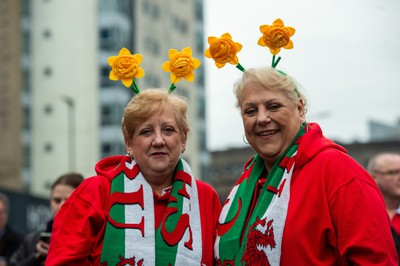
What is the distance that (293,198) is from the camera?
4297mm

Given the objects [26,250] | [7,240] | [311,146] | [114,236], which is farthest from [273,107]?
[7,240]

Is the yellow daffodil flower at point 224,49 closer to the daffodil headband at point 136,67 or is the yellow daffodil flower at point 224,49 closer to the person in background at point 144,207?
the daffodil headband at point 136,67

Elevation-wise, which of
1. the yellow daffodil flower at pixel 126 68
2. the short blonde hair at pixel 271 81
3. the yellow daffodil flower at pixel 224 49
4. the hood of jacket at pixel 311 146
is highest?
the yellow daffodil flower at pixel 224 49

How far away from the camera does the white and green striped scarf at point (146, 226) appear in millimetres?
4574

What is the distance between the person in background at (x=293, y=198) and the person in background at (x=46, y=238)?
1.87 meters

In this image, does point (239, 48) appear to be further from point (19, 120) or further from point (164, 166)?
point (19, 120)

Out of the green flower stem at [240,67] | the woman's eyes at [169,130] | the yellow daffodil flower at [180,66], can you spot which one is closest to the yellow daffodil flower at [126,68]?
the yellow daffodil flower at [180,66]

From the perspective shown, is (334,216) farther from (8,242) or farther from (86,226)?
(8,242)

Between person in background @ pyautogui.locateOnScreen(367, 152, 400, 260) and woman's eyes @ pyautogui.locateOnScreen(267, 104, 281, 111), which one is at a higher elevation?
woman's eyes @ pyautogui.locateOnScreen(267, 104, 281, 111)

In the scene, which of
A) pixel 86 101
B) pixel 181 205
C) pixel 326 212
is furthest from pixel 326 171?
pixel 86 101

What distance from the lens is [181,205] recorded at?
4.81 meters

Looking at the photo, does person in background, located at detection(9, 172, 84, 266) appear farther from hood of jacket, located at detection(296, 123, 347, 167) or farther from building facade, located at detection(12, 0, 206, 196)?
building facade, located at detection(12, 0, 206, 196)

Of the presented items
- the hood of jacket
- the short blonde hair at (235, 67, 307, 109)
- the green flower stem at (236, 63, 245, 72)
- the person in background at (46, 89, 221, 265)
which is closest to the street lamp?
the person in background at (46, 89, 221, 265)

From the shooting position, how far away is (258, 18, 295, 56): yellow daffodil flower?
15.8ft
